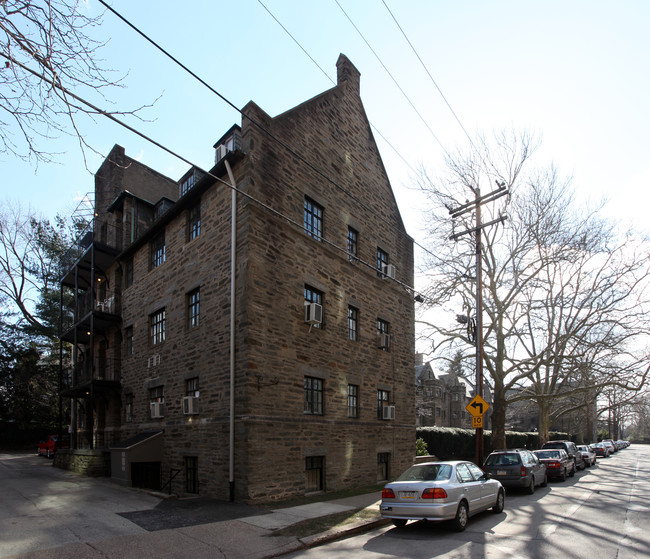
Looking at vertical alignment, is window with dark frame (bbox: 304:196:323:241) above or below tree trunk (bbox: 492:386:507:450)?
above

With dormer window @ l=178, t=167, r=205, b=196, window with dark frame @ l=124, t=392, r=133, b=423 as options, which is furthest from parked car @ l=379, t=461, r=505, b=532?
dormer window @ l=178, t=167, r=205, b=196

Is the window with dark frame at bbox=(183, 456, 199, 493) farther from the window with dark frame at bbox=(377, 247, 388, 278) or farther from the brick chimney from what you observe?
the brick chimney

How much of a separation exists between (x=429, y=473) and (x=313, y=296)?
7.09m

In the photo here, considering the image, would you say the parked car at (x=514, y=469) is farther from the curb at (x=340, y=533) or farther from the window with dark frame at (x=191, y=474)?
the window with dark frame at (x=191, y=474)

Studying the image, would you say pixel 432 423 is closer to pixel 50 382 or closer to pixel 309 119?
pixel 50 382

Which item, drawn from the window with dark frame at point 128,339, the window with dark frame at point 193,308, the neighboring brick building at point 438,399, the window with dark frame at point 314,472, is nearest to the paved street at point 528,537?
the window with dark frame at point 314,472

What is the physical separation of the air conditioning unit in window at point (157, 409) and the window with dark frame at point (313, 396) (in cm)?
537

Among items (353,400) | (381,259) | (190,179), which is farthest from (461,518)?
(190,179)

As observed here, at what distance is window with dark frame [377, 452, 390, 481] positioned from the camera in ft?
59.4

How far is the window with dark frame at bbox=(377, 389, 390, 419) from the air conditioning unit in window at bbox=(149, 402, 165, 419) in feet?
26.4

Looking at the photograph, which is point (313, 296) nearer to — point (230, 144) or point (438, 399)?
point (230, 144)

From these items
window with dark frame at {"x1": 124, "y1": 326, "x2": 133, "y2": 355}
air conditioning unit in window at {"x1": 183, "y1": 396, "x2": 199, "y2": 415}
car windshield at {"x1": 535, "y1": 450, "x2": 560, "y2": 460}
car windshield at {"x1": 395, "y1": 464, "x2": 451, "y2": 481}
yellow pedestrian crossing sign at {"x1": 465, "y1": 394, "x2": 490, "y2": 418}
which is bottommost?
car windshield at {"x1": 535, "y1": 450, "x2": 560, "y2": 460}

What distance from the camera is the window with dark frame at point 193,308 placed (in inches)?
614

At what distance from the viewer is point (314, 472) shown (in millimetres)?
14578
